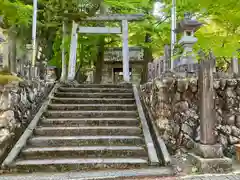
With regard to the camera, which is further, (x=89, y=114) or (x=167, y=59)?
(x=167, y=59)

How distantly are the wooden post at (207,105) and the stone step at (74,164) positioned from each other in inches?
52.9

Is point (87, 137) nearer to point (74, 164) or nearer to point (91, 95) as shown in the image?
point (74, 164)

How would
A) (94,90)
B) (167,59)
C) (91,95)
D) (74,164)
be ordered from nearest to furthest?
(74,164)
(167,59)
(91,95)
(94,90)

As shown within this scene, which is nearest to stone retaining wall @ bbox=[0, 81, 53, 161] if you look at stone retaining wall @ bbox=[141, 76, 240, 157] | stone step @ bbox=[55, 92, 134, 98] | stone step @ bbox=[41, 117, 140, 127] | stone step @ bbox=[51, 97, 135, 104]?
stone step @ bbox=[41, 117, 140, 127]

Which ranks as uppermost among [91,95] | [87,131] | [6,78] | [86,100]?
[6,78]

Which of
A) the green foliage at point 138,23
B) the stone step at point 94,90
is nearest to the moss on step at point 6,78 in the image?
the green foliage at point 138,23

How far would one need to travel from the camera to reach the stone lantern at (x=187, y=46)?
668 centimetres

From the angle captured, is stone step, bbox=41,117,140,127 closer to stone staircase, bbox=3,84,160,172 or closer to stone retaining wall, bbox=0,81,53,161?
stone staircase, bbox=3,84,160,172

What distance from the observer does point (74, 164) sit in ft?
16.2

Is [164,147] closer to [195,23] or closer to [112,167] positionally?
[112,167]

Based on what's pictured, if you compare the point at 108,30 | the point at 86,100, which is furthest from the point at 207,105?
the point at 108,30

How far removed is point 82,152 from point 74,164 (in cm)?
49

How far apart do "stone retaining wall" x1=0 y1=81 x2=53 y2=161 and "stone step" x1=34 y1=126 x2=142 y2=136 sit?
507 mm

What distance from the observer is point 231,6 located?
586 cm
